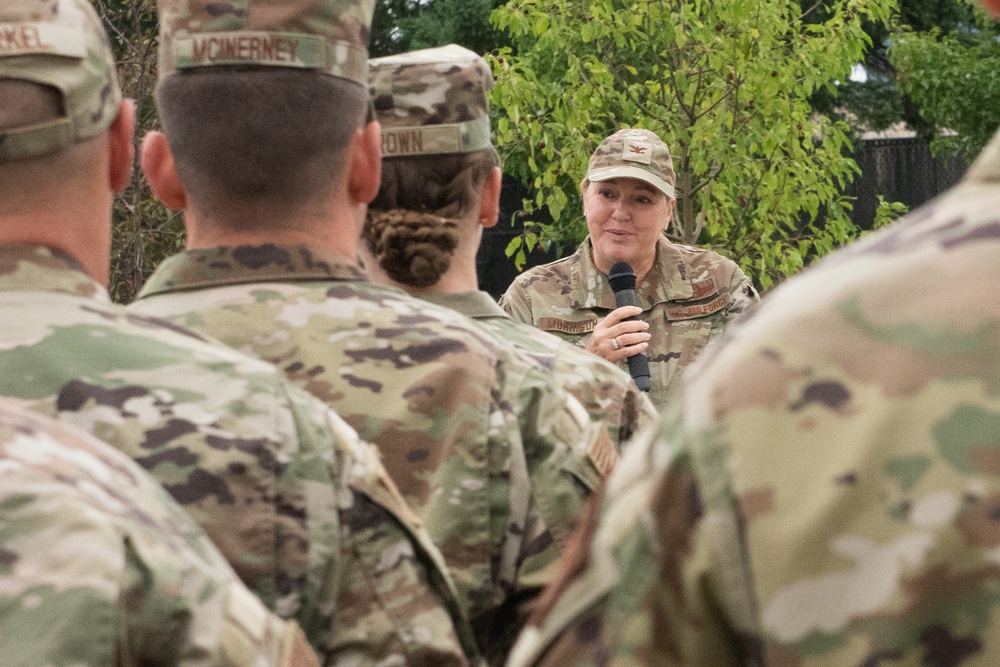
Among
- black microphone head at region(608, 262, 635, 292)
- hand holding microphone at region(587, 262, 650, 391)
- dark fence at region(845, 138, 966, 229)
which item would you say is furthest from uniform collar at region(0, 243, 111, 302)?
dark fence at region(845, 138, 966, 229)

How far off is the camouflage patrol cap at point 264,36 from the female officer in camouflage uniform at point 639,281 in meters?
3.41

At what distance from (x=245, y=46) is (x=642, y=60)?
369 inches

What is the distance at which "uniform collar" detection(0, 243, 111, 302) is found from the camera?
6.46ft

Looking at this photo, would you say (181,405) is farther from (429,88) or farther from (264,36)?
(429,88)

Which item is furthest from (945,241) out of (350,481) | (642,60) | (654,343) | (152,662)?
(642,60)

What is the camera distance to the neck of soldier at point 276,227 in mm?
2514

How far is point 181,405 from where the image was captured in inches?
74.5

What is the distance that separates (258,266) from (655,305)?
147 inches

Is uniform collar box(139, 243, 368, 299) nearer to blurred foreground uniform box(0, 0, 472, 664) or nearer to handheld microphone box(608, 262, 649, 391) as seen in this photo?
blurred foreground uniform box(0, 0, 472, 664)

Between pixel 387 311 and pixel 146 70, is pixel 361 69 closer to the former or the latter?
pixel 387 311

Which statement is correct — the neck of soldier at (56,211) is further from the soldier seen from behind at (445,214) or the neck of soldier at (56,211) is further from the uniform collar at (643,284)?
the uniform collar at (643,284)

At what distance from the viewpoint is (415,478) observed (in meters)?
2.42

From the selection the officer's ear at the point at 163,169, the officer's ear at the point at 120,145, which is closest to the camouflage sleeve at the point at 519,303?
the officer's ear at the point at 163,169

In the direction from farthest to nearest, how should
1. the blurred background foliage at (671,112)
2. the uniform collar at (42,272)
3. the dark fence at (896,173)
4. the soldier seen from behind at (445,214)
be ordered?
1. the dark fence at (896,173)
2. the blurred background foliage at (671,112)
3. the soldier seen from behind at (445,214)
4. the uniform collar at (42,272)
